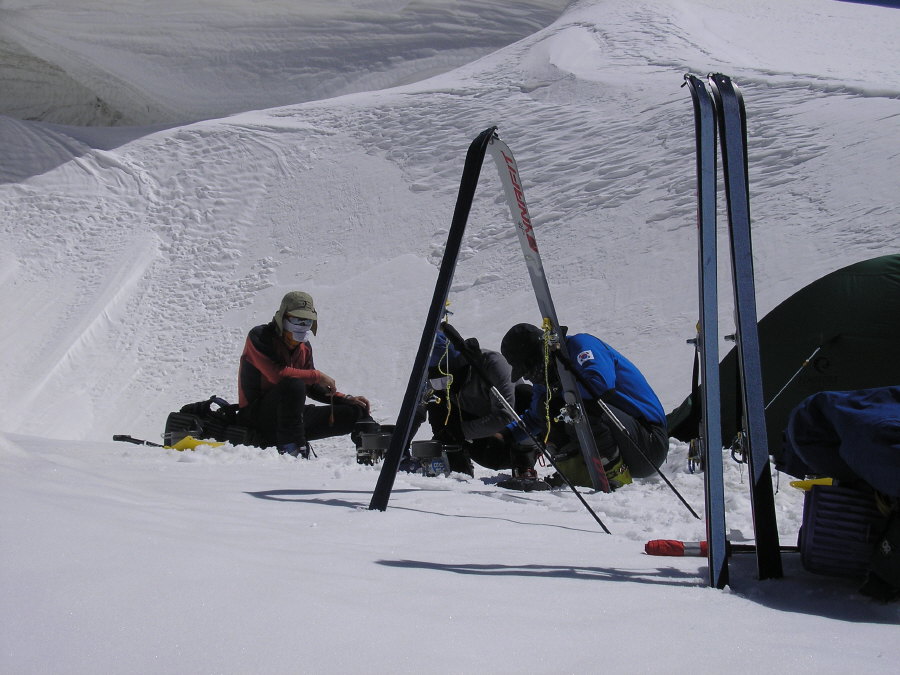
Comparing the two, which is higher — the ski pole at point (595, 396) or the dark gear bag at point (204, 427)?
the ski pole at point (595, 396)

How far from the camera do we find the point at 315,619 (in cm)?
169

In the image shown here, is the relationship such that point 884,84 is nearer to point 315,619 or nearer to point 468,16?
point 315,619

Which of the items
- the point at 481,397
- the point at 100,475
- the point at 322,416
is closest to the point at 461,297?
the point at 322,416

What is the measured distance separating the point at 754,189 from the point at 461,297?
332cm

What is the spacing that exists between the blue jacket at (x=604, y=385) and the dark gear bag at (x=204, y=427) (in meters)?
1.86

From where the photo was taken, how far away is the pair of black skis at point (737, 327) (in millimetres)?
2506

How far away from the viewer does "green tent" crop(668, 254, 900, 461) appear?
5.23 m

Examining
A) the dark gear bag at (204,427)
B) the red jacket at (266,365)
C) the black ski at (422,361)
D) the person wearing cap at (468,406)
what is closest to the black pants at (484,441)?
the person wearing cap at (468,406)

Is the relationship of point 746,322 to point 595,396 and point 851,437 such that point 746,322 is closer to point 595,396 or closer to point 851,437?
point 851,437

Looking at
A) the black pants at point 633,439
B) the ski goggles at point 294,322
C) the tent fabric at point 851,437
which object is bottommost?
the tent fabric at point 851,437

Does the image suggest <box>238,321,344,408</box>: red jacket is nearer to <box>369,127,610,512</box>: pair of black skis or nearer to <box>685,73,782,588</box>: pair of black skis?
<box>369,127,610,512</box>: pair of black skis

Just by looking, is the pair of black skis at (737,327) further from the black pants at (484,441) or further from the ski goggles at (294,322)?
the ski goggles at (294,322)

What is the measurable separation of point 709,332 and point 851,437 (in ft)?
1.60

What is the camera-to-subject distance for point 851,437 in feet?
7.54
